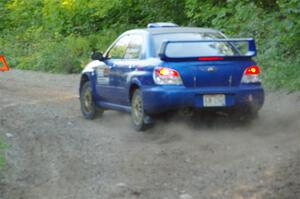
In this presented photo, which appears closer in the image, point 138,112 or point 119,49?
point 138,112

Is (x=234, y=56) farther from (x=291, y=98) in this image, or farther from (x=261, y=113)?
(x=291, y=98)

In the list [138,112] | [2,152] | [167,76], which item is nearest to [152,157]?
[167,76]

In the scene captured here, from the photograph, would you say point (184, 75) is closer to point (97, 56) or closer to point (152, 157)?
point (152, 157)

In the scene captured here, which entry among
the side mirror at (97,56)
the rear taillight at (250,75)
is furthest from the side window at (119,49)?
the rear taillight at (250,75)

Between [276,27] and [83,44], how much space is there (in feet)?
39.7

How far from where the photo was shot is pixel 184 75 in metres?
10.8

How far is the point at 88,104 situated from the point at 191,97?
3309mm

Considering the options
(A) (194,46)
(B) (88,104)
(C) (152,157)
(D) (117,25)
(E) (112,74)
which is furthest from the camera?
(D) (117,25)

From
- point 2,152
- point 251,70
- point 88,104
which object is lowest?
point 88,104

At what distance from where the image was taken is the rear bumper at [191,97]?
10.8 metres

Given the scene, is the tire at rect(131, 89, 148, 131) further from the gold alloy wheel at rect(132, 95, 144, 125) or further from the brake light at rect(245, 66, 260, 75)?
the brake light at rect(245, 66, 260, 75)

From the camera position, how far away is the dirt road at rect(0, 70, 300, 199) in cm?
779

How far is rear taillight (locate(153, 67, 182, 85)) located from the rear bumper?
7 centimetres

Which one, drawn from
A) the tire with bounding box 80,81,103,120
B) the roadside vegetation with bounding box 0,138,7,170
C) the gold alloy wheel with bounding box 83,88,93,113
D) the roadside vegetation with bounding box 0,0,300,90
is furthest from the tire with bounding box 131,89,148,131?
the roadside vegetation with bounding box 0,0,300,90
